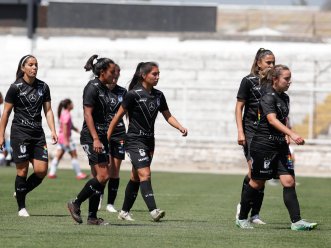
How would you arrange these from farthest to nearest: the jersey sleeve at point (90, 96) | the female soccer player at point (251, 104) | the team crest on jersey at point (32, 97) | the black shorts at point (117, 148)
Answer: the black shorts at point (117, 148), the team crest on jersey at point (32, 97), the female soccer player at point (251, 104), the jersey sleeve at point (90, 96)

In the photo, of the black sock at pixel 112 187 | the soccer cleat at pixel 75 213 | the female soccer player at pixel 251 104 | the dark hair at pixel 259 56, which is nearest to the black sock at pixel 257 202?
the female soccer player at pixel 251 104

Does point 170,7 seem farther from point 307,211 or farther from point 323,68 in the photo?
point 307,211

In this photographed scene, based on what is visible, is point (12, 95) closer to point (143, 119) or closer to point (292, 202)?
point (143, 119)

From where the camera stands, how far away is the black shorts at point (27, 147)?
550 inches

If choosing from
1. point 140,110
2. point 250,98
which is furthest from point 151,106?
point 250,98

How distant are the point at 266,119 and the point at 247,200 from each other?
110 centimetres

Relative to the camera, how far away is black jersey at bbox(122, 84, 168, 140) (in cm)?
1314

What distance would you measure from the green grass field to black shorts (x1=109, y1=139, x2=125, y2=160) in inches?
34.8

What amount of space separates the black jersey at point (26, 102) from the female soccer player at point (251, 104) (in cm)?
277

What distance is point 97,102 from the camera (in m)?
13.0

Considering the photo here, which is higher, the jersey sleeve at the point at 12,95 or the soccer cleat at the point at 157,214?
the jersey sleeve at the point at 12,95

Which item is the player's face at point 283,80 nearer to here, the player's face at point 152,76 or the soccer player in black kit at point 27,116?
the player's face at point 152,76

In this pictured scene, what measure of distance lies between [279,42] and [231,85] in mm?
3823

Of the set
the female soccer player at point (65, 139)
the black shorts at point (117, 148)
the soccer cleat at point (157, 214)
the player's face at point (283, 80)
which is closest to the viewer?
the player's face at point (283, 80)
